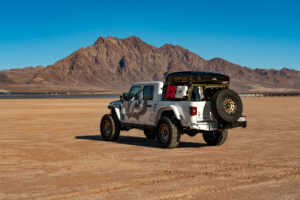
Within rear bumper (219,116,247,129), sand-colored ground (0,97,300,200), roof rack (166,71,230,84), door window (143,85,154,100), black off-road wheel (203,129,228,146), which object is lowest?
sand-colored ground (0,97,300,200)

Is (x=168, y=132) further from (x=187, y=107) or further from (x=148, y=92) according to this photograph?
(x=148, y=92)

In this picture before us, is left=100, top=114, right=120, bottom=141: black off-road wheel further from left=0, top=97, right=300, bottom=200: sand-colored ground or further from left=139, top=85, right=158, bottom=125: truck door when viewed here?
left=139, top=85, right=158, bottom=125: truck door

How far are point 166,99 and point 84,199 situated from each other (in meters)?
6.82

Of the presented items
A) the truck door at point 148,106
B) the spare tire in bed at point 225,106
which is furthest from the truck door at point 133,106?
the spare tire in bed at point 225,106

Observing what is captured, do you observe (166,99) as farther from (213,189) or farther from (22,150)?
(213,189)

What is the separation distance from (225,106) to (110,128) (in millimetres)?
4497

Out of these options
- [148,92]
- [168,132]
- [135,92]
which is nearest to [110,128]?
[135,92]

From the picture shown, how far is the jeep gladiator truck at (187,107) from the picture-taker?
12.0 meters

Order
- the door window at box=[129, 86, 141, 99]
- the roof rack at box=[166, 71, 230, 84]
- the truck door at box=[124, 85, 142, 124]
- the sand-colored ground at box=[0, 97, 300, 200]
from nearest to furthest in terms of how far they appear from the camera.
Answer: the sand-colored ground at box=[0, 97, 300, 200]
the roof rack at box=[166, 71, 230, 84]
the truck door at box=[124, 85, 142, 124]
the door window at box=[129, 86, 141, 99]

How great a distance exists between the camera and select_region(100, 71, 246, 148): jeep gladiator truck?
11977mm

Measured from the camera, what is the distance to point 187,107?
39.5ft

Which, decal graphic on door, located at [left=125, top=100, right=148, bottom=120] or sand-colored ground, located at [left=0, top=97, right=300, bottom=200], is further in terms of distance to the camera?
decal graphic on door, located at [left=125, top=100, right=148, bottom=120]

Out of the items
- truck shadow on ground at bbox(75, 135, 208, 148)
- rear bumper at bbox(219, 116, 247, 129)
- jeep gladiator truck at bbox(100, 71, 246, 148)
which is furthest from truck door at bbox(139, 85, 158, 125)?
rear bumper at bbox(219, 116, 247, 129)

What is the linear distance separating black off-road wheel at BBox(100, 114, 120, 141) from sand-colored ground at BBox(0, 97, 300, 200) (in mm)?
338
